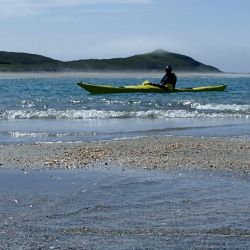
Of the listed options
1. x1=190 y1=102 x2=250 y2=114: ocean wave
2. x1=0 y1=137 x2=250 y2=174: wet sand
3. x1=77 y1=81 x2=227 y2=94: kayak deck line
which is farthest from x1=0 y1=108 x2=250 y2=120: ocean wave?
x1=0 y1=137 x2=250 y2=174: wet sand

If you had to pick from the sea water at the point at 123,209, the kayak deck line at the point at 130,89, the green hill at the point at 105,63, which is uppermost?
the green hill at the point at 105,63

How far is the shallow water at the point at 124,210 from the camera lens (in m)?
7.05

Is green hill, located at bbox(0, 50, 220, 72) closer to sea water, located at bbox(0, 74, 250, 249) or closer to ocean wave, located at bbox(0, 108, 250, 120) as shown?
ocean wave, located at bbox(0, 108, 250, 120)

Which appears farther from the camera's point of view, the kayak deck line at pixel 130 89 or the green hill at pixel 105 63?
the green hill at pixel 105 63

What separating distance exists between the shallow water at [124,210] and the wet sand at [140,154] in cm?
80

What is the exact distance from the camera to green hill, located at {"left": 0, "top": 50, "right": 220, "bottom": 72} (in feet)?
549

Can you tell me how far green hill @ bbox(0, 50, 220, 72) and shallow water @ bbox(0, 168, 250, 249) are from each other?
15136cm

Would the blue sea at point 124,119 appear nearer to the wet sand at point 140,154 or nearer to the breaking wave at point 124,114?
the breaking wave at point 124,114

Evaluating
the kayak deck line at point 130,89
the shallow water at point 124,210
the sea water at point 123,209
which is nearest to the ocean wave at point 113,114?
the kayak deck line at point 130,89

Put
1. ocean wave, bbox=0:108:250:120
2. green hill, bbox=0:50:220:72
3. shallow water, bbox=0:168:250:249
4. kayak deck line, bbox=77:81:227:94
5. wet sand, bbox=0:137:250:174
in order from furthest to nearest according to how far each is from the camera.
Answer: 1. green hill, bbox=0:50:220:72
2. kayak deck line, bbox=77:81:227:94
3. ocean wave, bbox=0:108:250:120
4. wet sand, bbox=0:137:250:174
5. shallow water, bbox=0:168:250:249

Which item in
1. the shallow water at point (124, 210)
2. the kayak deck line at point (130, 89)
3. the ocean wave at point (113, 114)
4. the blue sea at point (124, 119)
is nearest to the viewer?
the shallow water at point (124, 210)

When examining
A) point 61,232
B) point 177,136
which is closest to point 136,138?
point 177,136

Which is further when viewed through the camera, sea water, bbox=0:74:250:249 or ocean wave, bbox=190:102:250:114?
ocean wave, bbox=190:102:250:114

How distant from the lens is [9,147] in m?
15.3
